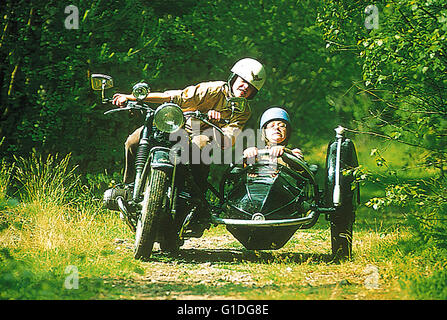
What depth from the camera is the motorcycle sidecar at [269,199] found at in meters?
6.71

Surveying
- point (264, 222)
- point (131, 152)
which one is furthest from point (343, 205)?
point (131, 152)

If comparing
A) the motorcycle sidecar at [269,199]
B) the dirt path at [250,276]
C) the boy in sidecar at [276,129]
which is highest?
the boy in sidecar at [276,129]

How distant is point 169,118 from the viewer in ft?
20.8

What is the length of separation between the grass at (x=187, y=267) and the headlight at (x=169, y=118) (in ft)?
4.25

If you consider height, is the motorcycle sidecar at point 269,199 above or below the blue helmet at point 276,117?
below

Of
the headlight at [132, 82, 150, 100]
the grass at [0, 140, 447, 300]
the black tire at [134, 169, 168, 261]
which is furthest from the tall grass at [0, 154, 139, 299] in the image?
the headlight at [132, 82, 150, 100]

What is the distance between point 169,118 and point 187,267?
148 centimetres

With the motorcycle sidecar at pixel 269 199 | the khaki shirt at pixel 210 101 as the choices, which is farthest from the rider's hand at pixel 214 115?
the motorcycle sidecar at pixel 269 199

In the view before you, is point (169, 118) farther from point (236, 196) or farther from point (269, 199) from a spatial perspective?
point (269, 199)

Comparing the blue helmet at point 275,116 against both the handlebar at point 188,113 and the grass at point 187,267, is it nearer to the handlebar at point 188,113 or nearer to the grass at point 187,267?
the handlebar at point 188,113

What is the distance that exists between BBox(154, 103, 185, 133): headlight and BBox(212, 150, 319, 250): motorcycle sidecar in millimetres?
990

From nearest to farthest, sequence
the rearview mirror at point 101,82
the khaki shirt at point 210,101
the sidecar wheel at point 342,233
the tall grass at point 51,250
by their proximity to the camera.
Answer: the tall grass at point 51,250 → the rearview mirror at point 101,82 → the sidecar wheel at point 342,233 → the khaki shirt at point 210,101

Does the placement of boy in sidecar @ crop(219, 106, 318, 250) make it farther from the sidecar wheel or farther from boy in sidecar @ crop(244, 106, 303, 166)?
the sidecar wheel

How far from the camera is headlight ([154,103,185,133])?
630 centimetres
